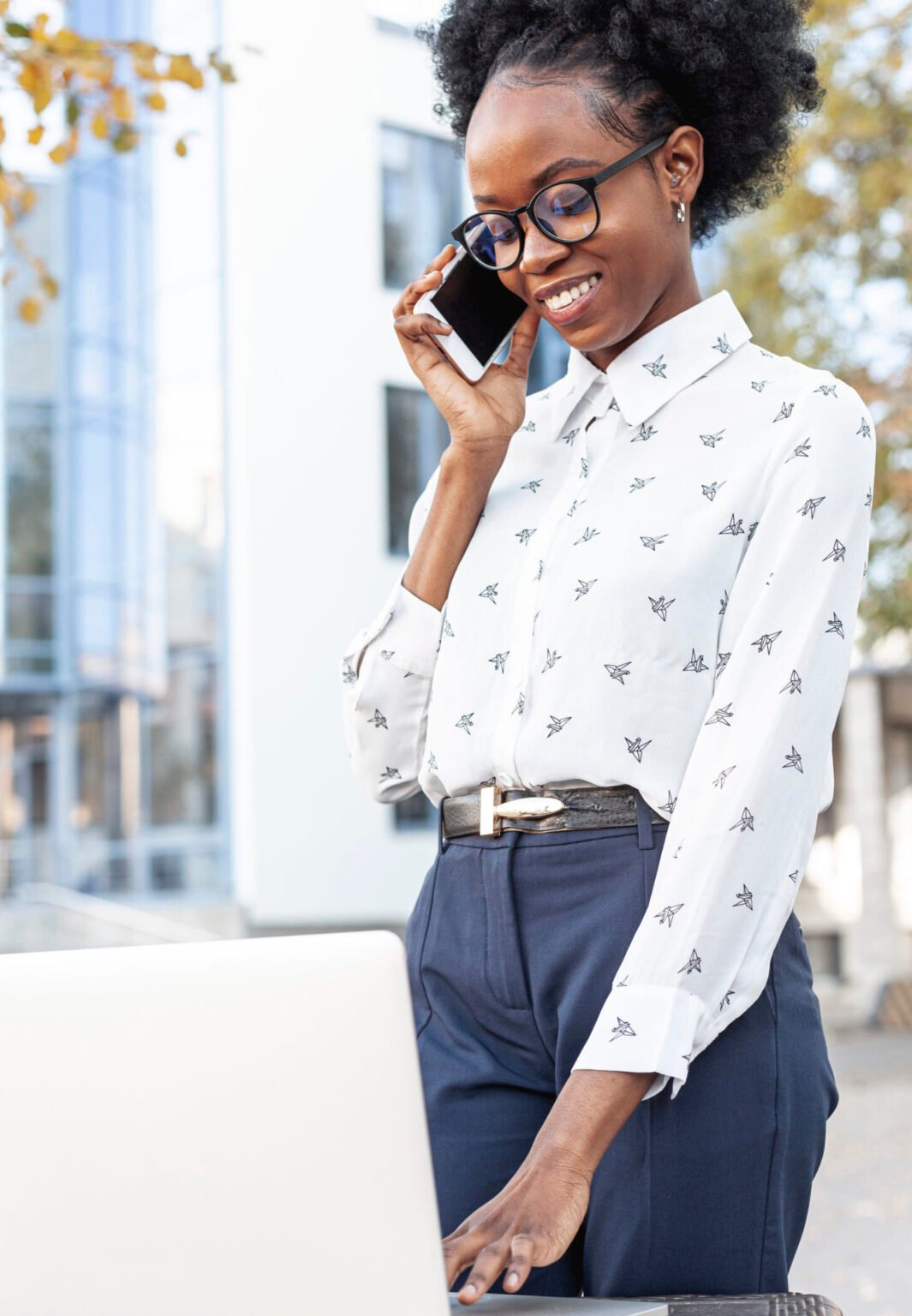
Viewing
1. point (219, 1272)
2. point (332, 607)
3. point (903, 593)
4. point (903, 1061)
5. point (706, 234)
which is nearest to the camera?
point (219, 1272)

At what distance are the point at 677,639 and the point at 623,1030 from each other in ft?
1.28

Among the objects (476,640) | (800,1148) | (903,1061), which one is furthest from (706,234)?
(903,1061)

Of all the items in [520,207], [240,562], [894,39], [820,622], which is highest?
[894,39]

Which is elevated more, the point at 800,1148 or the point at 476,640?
the point at 476,640

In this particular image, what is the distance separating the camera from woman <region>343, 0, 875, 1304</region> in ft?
4.96

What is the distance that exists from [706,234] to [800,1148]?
1.15 metres

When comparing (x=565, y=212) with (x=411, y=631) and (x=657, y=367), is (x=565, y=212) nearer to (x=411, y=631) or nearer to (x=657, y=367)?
(x=657, y=367)

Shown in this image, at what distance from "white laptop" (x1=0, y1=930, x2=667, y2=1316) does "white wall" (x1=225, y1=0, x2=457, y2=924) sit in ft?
44.8

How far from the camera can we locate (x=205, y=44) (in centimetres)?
1595

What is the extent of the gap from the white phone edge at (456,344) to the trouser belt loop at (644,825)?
2.04 feet

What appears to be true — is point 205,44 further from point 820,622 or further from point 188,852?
point 820,622

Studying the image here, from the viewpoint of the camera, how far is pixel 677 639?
1.63 m

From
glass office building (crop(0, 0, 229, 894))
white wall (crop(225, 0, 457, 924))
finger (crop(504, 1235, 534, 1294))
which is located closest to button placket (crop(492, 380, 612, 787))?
finger (crop(504, 1235, 534, 1294))

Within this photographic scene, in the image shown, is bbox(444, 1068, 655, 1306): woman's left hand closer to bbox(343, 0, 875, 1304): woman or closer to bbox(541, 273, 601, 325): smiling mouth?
bbox(343, 0, 875, 1304): woman
